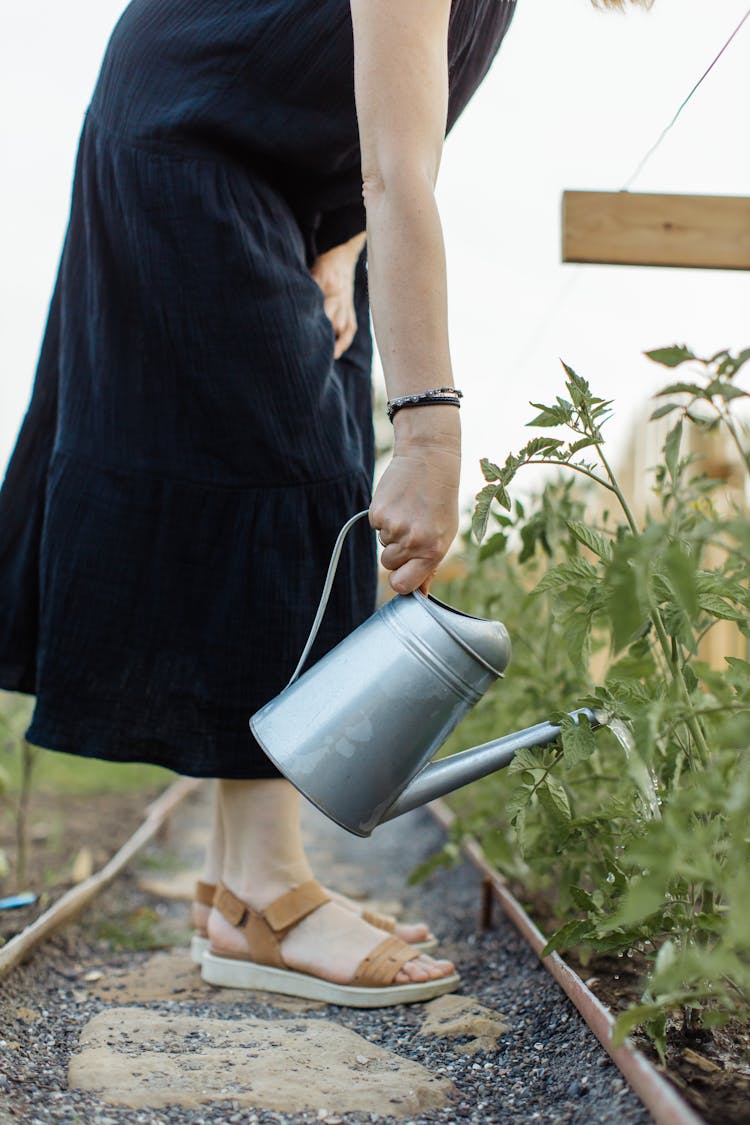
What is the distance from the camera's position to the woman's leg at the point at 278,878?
1.50 metres

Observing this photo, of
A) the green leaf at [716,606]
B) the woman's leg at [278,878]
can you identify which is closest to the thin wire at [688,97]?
the green leaf at [716,606]

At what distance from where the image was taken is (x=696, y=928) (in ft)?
3.17

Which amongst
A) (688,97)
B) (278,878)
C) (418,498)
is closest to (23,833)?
(278,878)

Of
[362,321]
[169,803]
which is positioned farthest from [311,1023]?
[169,803]

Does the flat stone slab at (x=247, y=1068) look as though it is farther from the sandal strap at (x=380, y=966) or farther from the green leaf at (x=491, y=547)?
the green leaf at (x=491, y=547)

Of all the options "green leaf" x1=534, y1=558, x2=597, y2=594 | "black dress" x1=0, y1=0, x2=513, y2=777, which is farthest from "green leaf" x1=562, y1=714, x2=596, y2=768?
"black dress" x1=0, y1=0, x2=513, y2=777

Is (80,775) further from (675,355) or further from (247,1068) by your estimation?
(675,355)

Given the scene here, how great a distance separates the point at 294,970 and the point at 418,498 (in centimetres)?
83

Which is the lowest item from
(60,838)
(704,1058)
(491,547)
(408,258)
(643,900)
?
(60,838)

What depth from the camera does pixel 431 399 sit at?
113 centimetres

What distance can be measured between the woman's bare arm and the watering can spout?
7.9 inches

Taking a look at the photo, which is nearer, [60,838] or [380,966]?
[380,966]

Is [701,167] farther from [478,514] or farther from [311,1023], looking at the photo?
[311,1023]

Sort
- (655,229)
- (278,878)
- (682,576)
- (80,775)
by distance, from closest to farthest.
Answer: (682,576) < (278,878) < (655,229) < (80,775)
